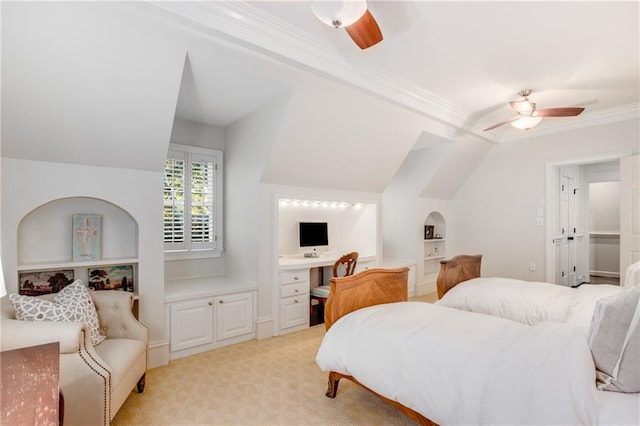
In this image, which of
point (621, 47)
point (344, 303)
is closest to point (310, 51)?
point (344, 303)

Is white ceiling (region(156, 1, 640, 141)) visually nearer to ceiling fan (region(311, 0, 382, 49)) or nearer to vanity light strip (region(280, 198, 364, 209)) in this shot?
ceiling fan (region(311, 0, 382, 49))

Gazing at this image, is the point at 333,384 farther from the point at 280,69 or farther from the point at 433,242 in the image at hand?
the point at 433,242

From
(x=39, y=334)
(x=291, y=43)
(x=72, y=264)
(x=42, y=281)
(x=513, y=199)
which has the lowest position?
(x=39, y=334)

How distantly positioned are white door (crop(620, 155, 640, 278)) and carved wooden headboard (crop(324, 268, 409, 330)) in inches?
128

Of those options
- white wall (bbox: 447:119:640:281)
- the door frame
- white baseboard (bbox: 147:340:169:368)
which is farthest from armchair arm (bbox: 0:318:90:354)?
the door frame

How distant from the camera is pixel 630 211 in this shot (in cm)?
398

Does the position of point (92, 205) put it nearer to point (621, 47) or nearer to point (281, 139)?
point (281, 139)

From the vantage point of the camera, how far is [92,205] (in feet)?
9.52

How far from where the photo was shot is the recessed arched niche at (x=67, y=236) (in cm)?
260

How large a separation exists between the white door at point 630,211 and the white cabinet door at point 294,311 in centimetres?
396

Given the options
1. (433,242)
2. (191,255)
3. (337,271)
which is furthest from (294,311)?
(433,242)

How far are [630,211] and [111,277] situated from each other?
5942 millimetres

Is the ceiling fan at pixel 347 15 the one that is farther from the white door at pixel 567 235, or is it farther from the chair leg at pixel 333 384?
the white door at pixel 567 235

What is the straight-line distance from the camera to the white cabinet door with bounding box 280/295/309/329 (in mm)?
3725
